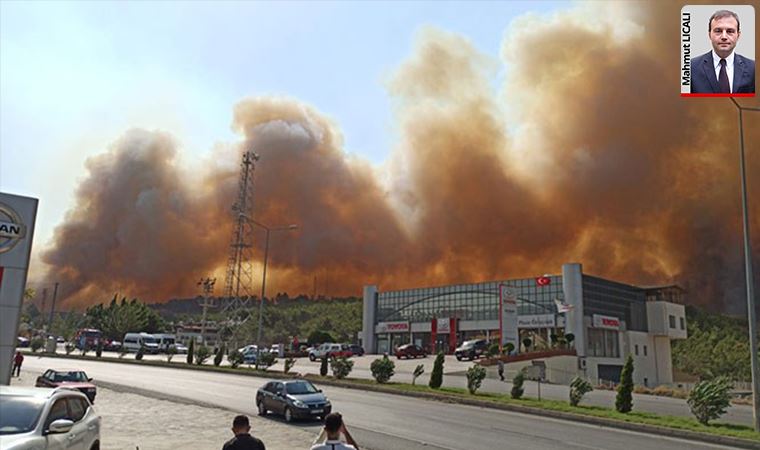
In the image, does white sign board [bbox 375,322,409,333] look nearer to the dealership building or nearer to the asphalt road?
the dealership building

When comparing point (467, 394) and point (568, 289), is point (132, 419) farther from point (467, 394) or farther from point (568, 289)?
point (568, 289)

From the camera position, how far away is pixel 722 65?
1811cm

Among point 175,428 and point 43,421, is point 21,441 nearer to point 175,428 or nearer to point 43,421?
point 43,421

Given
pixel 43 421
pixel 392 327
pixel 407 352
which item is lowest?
pixel 43 421

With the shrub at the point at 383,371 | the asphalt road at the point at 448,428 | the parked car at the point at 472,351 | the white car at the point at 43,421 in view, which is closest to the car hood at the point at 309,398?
the asphalt road at the point at 448,428

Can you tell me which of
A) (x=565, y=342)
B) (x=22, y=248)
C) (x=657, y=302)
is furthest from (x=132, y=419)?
(x=657, y=302)

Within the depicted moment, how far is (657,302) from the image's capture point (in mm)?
76938

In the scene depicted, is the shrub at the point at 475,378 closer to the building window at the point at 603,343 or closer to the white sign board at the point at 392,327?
the building window at the point at 603,343

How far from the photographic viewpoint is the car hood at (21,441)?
6.66 meters

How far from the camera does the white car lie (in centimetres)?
706

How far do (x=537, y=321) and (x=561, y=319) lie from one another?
3.13 meters

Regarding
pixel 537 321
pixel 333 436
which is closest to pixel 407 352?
pixel 537 321

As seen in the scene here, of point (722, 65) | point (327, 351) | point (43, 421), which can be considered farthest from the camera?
point (327, 351)

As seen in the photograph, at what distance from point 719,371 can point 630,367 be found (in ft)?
277
